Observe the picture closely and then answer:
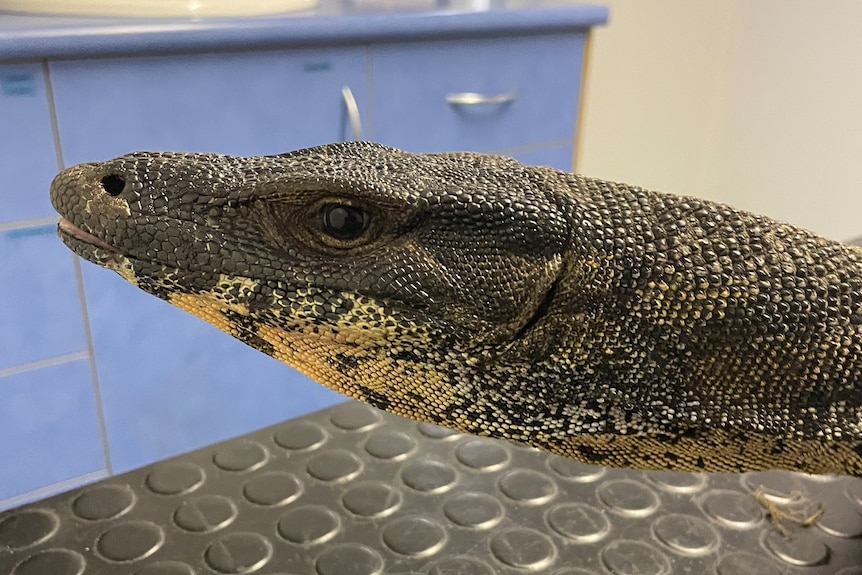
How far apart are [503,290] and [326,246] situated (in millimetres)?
225

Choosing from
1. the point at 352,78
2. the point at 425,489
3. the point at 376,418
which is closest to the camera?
the point at 425,489

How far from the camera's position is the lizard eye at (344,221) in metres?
0.98

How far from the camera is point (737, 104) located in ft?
13.4

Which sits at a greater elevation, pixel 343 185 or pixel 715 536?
pixel 343 185

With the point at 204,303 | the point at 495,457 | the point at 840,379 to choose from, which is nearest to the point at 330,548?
the point at 495,457

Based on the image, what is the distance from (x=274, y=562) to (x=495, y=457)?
0.48 metres

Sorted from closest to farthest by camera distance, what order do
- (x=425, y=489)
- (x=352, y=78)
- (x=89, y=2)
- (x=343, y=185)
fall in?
(x=343, y=185), (x=425, y=489), (x=89, y=2), (x=352, y=78)

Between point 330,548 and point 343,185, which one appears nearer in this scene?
point 343,185

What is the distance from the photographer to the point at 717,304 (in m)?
1.01

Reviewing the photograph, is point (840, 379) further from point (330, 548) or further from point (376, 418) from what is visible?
point (376, 418)

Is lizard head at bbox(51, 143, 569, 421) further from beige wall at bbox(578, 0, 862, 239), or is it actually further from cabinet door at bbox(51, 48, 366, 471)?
beige wall at bbox(578, 0, 862, 239)

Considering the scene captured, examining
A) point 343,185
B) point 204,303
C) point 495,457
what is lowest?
point 495,457

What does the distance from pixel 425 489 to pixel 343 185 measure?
28.0 inches

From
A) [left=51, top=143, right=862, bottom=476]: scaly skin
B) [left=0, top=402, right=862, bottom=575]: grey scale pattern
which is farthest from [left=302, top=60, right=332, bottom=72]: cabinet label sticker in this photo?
[left=51, top=143, right=862, bottom=476]: scaly skin
